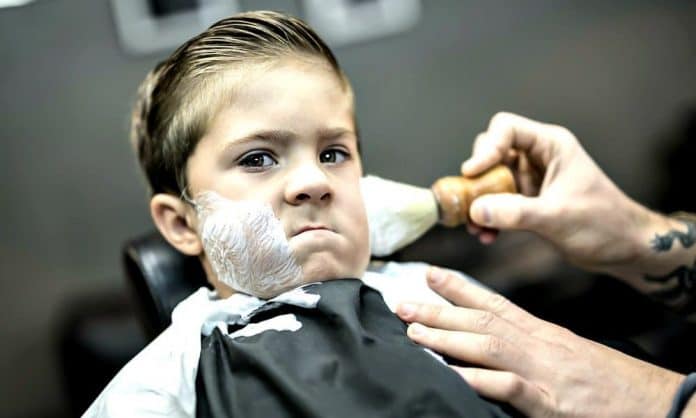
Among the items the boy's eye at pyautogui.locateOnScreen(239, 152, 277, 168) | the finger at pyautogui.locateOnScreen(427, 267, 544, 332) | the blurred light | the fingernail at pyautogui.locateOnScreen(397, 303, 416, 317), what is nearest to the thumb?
the finger at pyautogui.locateOnScreen(427, 267, 544, 332)

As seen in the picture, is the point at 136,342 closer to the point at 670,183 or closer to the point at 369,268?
the point at 369,268

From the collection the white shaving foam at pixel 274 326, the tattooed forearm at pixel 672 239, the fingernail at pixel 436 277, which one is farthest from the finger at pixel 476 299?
the tattooed forearm at pixel 672 239

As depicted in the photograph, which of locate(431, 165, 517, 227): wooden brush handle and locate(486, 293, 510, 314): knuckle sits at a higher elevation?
locate(431, 165, 517, 227): wooden brush handle

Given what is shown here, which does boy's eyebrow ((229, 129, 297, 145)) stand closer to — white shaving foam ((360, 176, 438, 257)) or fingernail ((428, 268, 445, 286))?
white shaving foam ((360, 176, 438, 257))

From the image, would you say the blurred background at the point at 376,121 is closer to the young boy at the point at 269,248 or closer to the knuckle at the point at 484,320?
the young boy at the point at 269,248

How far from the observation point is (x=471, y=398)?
31.7 inches

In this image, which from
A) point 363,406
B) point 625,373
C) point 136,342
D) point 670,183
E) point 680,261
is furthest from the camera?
point 670,183

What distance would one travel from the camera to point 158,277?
1130 mm

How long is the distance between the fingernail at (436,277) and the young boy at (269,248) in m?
0.07

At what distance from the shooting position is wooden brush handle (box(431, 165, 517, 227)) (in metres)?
1.11

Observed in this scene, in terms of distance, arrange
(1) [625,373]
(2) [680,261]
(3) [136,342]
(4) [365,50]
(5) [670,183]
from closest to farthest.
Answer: (1) [625,373] → (2) [680,261] → (3) [136,342] → (4) [365,50] → (5) [670,183]

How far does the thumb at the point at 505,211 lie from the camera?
1104 mm

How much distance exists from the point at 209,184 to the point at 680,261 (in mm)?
869

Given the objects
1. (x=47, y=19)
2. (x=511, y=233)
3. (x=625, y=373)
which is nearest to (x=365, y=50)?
(x=511, y=233)
